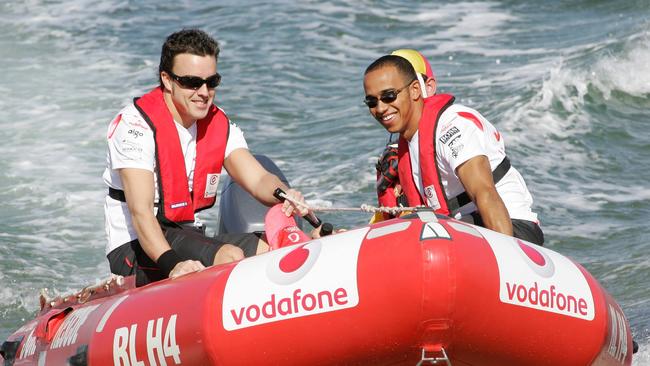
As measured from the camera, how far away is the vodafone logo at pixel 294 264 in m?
3.91

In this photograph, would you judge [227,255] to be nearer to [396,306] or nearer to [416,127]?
[416,127]

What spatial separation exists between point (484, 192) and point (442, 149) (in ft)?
1.05

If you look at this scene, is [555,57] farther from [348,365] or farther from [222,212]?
[348,365]

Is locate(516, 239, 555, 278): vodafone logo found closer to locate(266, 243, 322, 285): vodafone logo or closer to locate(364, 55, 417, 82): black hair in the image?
locate(266, 243, 322, 285): vodafone logo

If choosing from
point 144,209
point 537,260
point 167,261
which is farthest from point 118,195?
point 537,260

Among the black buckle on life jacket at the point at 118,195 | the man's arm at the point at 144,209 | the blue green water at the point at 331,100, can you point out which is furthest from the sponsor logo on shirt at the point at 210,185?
the blue green water at the point at 331,100

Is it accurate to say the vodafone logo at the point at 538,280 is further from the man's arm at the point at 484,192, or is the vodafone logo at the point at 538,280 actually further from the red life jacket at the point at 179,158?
the red life jacket at the point at 179,158

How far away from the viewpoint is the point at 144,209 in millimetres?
4957

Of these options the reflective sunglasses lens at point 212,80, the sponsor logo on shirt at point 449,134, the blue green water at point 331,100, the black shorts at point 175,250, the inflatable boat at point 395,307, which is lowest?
the blue green water at point 331,100

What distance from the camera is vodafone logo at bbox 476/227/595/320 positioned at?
152 inches

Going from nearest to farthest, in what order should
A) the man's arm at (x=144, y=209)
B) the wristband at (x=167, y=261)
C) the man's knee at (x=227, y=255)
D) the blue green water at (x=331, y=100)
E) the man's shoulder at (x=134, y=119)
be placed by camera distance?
the wristband at (x=167, y=261), the man's arm at (x=144, y=209), the man's knee at (x=227, y=255), the man's shoulder at (x=134, y=119), the blue green water at (x=331, y=100)

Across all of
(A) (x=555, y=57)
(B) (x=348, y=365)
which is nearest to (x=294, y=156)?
(A) (x=555, y=57)

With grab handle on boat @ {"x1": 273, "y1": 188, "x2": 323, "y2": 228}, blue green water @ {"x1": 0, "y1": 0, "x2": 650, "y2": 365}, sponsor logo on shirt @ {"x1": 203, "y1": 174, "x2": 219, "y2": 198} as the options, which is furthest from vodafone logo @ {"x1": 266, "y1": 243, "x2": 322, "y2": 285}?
blue green water @ {"x1": 0, "y1": 0, "x2": 650, "y2": 365}

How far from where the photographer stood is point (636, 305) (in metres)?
6.49
